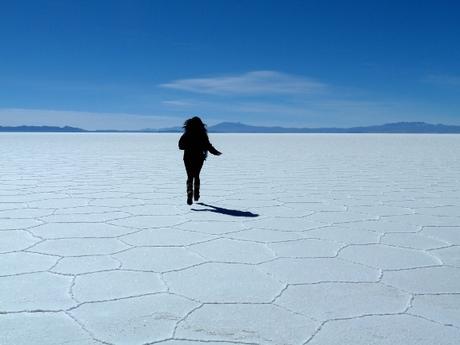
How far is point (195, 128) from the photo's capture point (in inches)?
185

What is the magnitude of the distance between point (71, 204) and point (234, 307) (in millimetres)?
2995

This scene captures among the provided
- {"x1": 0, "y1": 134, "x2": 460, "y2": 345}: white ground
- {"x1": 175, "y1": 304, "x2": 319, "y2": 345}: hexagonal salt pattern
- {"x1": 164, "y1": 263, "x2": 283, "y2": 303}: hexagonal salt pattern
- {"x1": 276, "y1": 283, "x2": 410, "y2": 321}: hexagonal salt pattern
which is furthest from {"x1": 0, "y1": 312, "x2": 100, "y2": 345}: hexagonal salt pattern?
{"x1": 276, "y1": 283, "x2": 410, "y2": 321}: hexagonal salt pattern

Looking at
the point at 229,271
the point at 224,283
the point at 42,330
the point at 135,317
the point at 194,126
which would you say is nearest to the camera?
the point at 42,330

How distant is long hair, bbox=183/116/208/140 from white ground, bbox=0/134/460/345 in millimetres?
708

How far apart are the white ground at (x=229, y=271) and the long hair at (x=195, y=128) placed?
0.71 meters

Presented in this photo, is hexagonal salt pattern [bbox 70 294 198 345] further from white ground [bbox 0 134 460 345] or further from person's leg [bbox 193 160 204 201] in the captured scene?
person's leg [bbox 193 160 204 201]

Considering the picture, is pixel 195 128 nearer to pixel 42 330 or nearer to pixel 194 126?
pixel 194 126

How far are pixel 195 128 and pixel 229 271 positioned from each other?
2.36 meters

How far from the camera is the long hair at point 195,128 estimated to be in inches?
185

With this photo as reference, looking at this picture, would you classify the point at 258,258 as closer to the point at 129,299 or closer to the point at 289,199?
the point at 129,299

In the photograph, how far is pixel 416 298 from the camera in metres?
2.21

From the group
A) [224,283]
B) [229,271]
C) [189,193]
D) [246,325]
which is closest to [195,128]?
[189,193]

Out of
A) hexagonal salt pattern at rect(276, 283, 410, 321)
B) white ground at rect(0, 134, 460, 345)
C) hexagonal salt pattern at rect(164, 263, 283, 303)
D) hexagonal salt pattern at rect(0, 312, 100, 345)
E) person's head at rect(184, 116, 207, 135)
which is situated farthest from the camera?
person's head at rect(184, 116, 207, 135)

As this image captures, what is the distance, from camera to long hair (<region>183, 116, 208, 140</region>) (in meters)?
4.69
